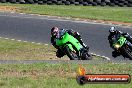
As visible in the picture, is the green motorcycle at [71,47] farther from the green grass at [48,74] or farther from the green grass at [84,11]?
the green grass at [84,11]

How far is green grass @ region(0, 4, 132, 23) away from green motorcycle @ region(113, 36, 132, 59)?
12852 mm

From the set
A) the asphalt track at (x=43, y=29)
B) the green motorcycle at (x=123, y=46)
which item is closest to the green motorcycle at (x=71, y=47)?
the green motorcycle at (x=123, y=46)

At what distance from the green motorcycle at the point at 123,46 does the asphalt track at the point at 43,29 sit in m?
3.81

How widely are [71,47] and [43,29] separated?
9.98m

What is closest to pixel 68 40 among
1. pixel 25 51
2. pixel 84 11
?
pixel 25 51

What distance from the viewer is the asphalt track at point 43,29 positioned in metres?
24.3

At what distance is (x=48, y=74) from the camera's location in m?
13.7

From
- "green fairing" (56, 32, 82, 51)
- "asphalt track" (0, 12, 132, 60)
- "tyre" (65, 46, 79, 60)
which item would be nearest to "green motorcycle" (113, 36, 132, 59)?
"green fairing" (56, 32, 82, 51)

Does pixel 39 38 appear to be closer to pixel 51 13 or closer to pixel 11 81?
pixel 51 13

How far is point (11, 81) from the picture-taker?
1241 cm

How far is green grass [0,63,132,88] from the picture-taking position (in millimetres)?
11914

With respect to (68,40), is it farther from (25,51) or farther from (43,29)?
(43,29)

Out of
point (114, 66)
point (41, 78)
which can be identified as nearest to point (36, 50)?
point (114, 66)

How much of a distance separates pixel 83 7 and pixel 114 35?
1732 centimetres
